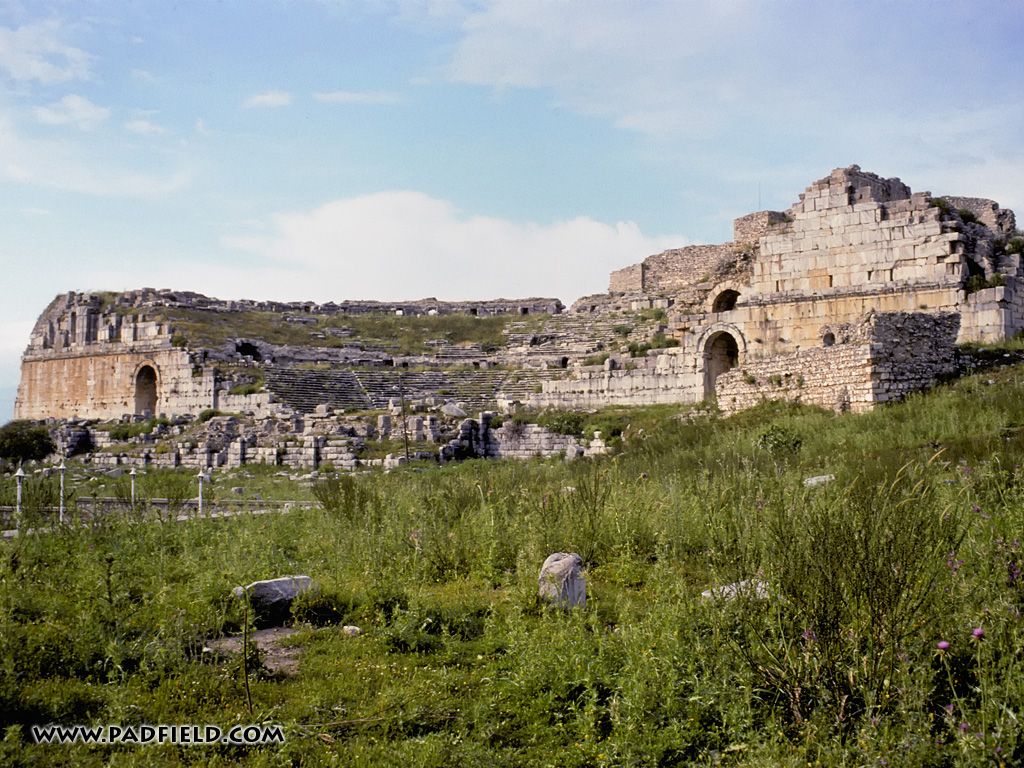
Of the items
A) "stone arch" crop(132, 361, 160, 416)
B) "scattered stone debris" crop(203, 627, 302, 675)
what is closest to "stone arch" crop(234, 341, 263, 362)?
"stone arch" crop(132, 361, 160, 416)

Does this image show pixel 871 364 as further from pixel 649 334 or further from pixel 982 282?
pixel 649 334

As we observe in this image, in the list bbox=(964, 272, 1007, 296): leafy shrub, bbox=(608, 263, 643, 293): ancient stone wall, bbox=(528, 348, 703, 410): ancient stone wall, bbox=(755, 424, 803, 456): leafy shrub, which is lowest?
bbox=(755, 424, 803, 456): leafy shrub

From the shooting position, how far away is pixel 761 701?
3.89m

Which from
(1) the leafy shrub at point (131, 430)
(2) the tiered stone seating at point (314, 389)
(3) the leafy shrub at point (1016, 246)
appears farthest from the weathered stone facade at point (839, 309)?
(1) the leafy shrub at point (131, 430)

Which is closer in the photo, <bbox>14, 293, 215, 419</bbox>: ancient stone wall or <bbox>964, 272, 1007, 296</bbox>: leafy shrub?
<bbox>964, 272, 1007, 296</bbox>: leafy shrub

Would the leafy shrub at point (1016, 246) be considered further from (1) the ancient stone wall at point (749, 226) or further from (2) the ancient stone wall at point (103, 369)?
(2) the ancient stone wall at point (103, 369)

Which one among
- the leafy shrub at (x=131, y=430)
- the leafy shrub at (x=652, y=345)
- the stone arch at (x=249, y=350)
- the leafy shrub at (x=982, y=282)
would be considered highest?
the leafy shrub at (x=982, y=282)

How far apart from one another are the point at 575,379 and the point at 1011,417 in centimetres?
1371

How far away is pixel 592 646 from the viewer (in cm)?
461

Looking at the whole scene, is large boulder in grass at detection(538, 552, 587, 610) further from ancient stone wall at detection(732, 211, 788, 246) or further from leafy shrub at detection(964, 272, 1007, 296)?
ancient stone wall at detection(732, 211, 788, 246)

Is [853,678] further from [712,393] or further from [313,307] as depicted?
[313,307]

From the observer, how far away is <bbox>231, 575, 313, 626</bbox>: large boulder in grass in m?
5.64

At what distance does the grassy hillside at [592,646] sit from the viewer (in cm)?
360

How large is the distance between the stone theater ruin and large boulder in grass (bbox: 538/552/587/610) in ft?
33.6
